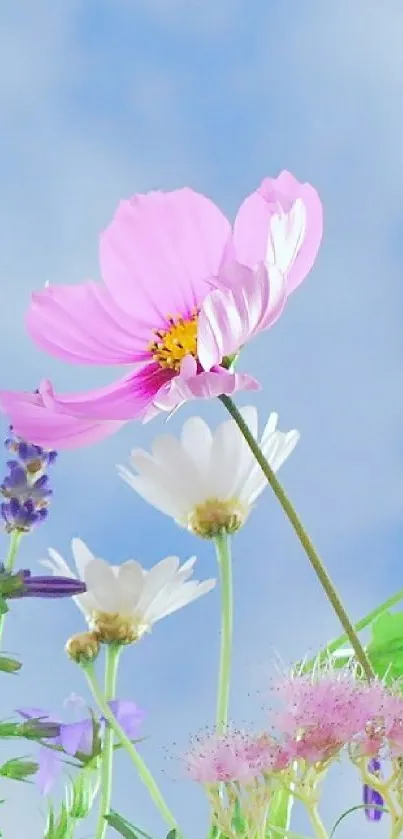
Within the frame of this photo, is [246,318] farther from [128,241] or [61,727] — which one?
[61,727]

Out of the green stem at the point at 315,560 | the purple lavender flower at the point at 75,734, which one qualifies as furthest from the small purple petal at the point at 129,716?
the green stem at the point at 315,560

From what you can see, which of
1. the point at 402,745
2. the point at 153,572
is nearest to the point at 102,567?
the point at 153,572

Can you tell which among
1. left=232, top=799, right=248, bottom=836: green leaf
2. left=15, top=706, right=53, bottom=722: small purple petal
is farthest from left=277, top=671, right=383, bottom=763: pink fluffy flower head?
left=15, top=706, right=53, bottom=722: small purple petal

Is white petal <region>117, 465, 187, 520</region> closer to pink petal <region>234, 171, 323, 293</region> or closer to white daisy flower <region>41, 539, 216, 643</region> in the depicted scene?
white daisy flower <region>41, 539, 216, 643</region>

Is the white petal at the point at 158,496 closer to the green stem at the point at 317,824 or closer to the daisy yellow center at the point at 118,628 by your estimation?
the daisy yellow center at the point at 118,628

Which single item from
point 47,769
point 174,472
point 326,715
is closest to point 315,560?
point 326,715
